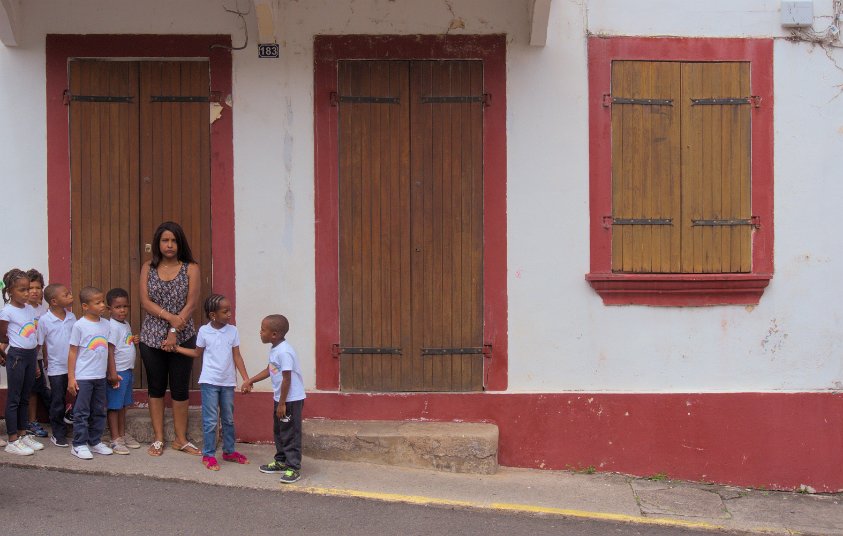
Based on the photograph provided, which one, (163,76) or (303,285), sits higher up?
(163,76)

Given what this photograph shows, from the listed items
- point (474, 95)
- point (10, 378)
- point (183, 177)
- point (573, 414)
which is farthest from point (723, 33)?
point (10, 378)

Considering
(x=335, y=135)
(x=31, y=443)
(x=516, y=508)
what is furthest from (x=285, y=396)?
(x=335, y=135)

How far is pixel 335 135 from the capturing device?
671cm

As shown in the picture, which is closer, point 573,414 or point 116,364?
point 116,364

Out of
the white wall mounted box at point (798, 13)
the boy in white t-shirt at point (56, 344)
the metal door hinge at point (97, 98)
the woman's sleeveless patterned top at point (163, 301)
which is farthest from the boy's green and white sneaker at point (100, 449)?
the white wall mounted box at point (798, 13)

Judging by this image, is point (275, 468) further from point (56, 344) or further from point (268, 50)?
point (268, 50)

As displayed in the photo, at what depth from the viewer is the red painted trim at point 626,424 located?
265 inches

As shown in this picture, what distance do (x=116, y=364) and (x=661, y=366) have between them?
403 cm

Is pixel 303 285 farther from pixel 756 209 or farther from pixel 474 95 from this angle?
pixel 756 209

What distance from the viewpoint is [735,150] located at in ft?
22.2

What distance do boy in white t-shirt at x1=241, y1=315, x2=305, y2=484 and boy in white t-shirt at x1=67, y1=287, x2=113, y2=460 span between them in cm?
119

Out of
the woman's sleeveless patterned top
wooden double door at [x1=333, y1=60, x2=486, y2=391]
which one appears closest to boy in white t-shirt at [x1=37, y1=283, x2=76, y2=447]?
the woman's sleeveless patterned top

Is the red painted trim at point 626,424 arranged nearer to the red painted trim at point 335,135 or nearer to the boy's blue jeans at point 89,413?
the red painted trim at point 335,135

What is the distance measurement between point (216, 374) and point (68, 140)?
2.19m
